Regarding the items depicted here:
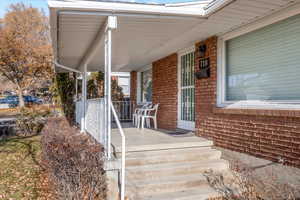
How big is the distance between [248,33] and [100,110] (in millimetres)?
3235

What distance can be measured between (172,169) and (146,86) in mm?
7281

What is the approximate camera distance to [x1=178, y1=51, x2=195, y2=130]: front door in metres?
7.06

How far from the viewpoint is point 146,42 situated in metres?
6.36

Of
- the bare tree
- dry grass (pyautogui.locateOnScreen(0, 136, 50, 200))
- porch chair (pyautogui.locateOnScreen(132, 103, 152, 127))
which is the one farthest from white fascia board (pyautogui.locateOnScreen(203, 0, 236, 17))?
the bare tree

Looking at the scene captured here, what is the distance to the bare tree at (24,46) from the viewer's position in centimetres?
2033

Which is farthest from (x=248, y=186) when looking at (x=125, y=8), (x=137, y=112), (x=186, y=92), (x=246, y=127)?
(x=137, y=112)

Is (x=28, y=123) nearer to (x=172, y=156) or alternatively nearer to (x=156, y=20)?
(x=172, y=156)

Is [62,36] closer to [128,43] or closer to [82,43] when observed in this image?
[82,43]

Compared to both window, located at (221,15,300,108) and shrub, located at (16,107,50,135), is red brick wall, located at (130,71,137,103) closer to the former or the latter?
shrub, located at (16,107,50,135)

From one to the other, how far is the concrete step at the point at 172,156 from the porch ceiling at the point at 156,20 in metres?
2.42

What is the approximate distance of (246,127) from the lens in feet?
15.4

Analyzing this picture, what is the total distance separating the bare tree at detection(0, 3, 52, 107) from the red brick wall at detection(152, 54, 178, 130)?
1511cm

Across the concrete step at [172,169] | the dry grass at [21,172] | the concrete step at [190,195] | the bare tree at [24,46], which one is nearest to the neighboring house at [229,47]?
the concrete step at [172,169]

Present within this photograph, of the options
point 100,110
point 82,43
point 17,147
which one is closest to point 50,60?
point 17,147
